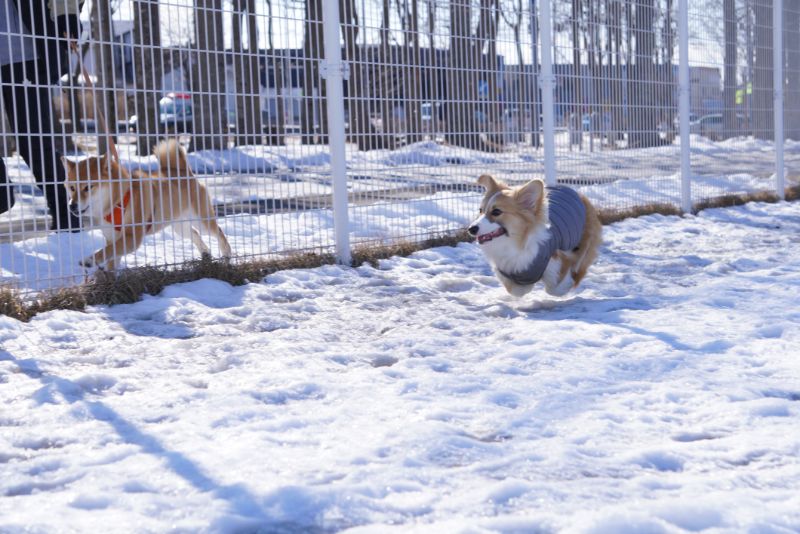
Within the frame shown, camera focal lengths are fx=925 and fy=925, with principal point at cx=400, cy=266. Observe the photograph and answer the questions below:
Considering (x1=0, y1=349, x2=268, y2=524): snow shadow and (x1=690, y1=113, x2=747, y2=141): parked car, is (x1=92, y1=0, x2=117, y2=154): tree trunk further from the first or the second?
(x1=690, y1=113, x2=747, y2=141): parked car

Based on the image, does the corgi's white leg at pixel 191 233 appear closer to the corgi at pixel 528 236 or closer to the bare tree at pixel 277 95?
the bare tree at pixel 277 95

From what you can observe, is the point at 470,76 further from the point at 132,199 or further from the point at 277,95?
the point at 132,199

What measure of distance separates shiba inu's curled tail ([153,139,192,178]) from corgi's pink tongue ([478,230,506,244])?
Answer: 1.52m

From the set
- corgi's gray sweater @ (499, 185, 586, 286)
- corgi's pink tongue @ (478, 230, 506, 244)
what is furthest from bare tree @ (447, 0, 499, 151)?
corgi's pink tongue @ (478, 230, 506, 244)

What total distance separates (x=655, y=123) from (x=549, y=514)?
625cm

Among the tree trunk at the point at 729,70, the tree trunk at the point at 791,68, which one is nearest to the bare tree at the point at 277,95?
the tree trunk at the point at 729,70

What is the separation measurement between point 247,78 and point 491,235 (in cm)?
153

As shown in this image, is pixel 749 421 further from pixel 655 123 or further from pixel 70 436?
pixel 655 123

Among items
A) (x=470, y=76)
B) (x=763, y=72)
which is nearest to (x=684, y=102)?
(x=763, y=72)

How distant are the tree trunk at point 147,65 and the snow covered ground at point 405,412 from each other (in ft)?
2.79

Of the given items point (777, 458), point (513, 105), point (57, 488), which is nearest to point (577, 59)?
point (513, 105)

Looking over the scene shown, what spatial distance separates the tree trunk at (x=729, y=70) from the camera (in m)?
8.43

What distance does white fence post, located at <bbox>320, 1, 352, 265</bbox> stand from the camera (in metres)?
5.08

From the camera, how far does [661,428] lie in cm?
249
